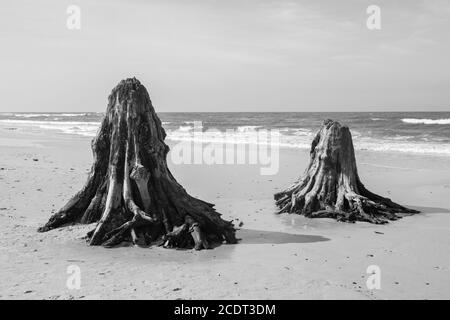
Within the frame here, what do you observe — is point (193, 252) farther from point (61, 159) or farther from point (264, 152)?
point (264, 152)

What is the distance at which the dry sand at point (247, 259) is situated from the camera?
623 centimetres

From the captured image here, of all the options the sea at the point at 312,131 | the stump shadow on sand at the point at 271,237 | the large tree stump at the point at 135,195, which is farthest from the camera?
the sea at the point at 312,131

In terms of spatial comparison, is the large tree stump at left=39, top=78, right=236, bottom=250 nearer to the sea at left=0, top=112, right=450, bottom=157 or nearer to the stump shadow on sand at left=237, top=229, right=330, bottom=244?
the stump shadow on sand at left=237, top=229, right=330, bottom=244

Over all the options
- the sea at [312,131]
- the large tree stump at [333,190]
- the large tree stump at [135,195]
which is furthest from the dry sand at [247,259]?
the sea at [312,131]

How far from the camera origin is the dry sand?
245 inches

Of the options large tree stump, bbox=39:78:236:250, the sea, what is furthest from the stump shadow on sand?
the sea

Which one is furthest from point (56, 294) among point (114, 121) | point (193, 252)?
point (114, 121)

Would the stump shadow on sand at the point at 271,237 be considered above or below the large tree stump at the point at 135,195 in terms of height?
below

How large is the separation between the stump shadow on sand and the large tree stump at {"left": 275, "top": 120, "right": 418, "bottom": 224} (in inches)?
73.1

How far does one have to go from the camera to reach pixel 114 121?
905 centimetres

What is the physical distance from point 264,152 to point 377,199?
14860 millimetres

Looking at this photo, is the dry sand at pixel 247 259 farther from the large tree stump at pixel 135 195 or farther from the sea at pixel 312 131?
the sea at pixel 312 131

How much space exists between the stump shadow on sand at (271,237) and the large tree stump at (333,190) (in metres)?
1.86

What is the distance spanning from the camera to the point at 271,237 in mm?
9164
